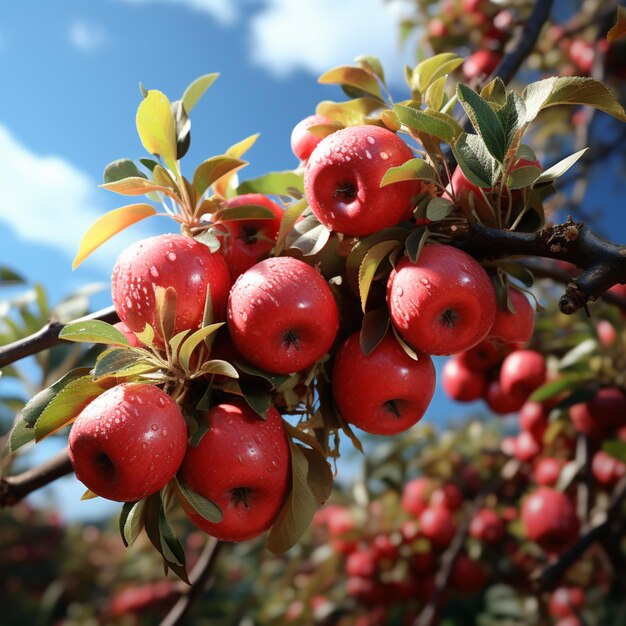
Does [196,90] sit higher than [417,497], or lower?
higher

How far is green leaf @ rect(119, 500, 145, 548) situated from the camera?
774mm

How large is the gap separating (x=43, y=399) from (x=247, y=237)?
0.37 metres

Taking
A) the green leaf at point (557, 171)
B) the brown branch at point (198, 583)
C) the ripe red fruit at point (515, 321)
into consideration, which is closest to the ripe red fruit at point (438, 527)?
the brown branch at point (198, 583)

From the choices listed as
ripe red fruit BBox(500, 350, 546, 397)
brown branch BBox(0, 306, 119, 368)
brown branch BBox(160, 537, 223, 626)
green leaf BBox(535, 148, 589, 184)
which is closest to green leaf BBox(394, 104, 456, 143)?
green leaf BBox(535, 148, 589, 184)

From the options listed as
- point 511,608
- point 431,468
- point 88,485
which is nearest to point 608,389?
point 431,468

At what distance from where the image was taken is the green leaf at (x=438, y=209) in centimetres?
81

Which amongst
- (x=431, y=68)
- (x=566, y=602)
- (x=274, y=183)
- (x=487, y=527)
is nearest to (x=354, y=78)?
(x=431, y=68)

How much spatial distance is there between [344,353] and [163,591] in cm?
292

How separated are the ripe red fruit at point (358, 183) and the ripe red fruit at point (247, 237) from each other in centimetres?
12

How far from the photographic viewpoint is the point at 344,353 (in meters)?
0.87

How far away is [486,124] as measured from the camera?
79cm

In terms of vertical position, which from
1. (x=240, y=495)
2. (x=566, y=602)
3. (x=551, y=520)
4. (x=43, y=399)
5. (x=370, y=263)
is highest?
(x=370, y=263)

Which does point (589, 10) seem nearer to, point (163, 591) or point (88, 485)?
point (88, 485)

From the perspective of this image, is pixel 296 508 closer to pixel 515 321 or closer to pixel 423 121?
pixel 515 321
